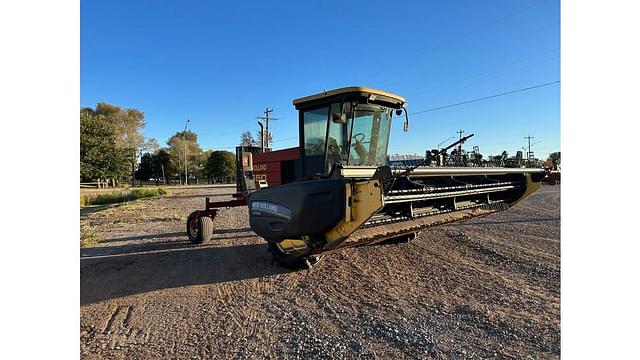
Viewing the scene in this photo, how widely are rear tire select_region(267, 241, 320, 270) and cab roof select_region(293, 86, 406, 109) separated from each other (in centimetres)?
200

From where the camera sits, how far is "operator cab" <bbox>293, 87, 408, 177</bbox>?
4.42 meters

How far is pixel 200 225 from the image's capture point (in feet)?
22.0

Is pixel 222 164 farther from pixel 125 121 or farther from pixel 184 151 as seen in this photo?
pixel 125 121

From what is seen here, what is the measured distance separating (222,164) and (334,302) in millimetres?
50542

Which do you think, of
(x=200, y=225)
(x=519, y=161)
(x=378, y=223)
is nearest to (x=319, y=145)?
(x=378, y=223)

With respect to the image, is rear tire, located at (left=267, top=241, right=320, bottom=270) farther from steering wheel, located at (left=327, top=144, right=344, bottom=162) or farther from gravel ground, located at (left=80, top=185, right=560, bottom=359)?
steering wheel, located at (left=327, top=144, right=344, bottom=162)

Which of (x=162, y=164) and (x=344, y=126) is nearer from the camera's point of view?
(x=344, y=126)

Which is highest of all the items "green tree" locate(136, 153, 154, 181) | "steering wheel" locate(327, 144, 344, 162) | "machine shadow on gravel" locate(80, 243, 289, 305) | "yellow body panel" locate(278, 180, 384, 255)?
"green tree" locate(136, 153, 154, 181)

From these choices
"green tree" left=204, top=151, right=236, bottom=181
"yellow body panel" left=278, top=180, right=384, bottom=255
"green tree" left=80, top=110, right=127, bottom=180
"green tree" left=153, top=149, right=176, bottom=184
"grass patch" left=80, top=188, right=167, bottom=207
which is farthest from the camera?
"green tree" left=153, top=149, right=176, bottom=184

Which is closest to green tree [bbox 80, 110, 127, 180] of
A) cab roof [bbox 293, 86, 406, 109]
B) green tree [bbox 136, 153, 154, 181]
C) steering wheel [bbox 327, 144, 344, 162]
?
green tree [bbox 136, 153, 154, 181]

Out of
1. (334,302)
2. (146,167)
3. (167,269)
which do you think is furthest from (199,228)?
(146,167)

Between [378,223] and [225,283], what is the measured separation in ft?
6.80

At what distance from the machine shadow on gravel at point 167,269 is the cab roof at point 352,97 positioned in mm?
2362

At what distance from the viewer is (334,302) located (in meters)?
3.58
